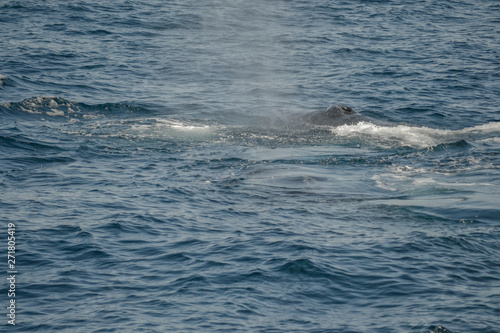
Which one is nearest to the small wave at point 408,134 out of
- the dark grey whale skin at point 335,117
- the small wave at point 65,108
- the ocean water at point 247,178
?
the ocean water at point 247,178

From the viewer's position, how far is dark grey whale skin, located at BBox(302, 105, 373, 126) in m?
22.9

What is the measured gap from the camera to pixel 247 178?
685 inches

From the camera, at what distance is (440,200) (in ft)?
49.9

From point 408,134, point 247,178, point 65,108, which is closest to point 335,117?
point 408,134

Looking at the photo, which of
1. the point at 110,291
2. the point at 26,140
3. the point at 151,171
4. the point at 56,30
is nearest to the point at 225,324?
the point at 110,291

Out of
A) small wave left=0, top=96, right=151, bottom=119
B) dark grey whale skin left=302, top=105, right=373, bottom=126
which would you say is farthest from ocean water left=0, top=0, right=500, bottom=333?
dark grey whale skin left=302, top=105, right=373, bottom=126

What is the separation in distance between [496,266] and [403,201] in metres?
3.68

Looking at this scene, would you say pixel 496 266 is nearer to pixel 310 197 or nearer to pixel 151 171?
pixel 310 197

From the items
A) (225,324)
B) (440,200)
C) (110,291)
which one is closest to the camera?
(225,324)

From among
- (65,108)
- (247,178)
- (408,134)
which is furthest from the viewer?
(65,108)

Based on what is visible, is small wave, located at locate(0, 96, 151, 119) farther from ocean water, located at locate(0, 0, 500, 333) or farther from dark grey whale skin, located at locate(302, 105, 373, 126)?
dark grey whale skin, located at locate(302, 105, 373, 126)

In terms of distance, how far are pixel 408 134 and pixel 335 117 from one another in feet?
8.72

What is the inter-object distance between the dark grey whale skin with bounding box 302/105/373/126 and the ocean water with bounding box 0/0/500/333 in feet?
1.50

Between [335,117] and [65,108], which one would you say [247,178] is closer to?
[335,117]
